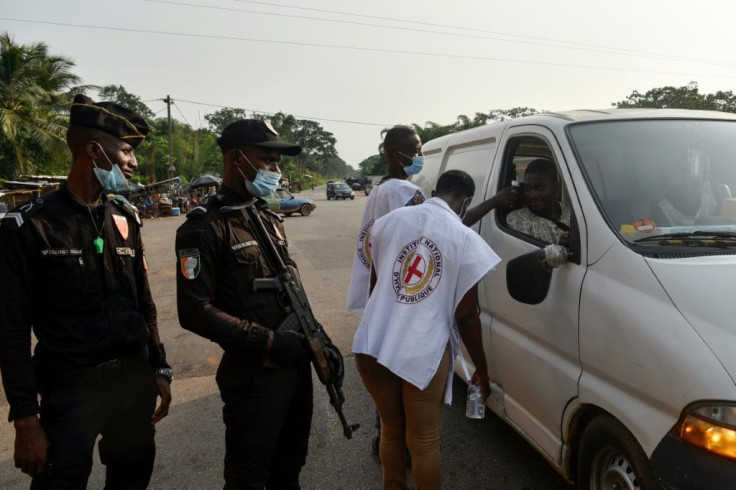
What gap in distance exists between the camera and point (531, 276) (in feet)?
7.06

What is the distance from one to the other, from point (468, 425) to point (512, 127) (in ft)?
6.82

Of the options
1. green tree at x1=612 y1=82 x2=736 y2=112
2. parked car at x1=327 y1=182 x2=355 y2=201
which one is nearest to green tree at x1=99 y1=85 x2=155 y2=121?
parked car at x1=327 y1=182 x2=355 y2=201

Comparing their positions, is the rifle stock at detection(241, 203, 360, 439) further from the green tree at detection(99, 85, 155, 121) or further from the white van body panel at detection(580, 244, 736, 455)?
the green tree at detection(99, 85, 155, 121)

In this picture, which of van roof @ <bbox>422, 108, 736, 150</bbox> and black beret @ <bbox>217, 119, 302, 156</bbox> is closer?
black beret @ <bbox>217, 119, 302, 156</bbox>

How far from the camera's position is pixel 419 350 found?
2016 millimetres

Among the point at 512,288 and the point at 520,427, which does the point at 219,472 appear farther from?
the point at 512,288

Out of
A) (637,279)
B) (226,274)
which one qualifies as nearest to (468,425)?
(637,279)

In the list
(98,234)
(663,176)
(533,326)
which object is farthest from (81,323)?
(663,176)

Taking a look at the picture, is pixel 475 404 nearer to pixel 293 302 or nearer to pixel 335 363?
pixel 335 363

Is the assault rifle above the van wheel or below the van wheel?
above

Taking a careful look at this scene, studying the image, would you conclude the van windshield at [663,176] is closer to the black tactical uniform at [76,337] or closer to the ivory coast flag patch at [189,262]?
the ivory coast flag patch at [189,262]

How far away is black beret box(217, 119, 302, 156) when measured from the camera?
7.04ft

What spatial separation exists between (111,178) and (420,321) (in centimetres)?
145

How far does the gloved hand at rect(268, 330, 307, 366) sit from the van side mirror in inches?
40.2
